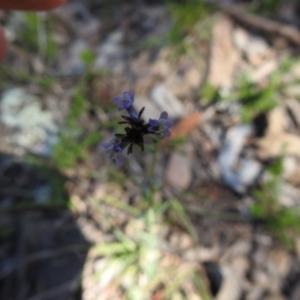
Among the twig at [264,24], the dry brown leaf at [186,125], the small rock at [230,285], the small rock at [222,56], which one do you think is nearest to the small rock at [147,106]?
the dry brown leaf at [186,125]

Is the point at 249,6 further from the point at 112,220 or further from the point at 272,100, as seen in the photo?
the point at 112,220

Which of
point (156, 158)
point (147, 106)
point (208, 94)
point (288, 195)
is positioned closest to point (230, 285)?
point (288, 195)

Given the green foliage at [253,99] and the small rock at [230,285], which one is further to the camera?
the green foliage at [253,99]

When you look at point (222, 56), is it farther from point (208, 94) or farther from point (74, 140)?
point (74, 140)

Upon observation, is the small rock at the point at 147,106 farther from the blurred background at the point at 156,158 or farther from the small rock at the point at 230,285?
the small rock at the point at 230,285

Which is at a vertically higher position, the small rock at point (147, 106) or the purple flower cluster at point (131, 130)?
the small rock at point (147, 106)
